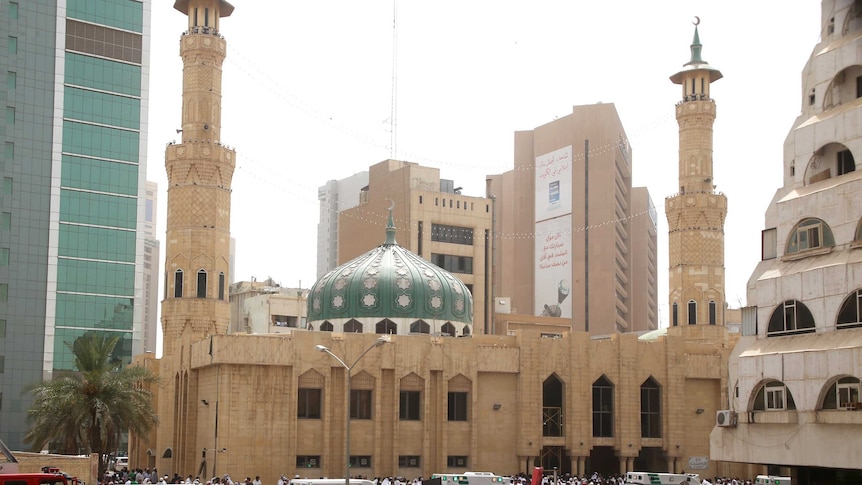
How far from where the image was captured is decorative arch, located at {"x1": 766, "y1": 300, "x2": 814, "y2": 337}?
25.4 meters

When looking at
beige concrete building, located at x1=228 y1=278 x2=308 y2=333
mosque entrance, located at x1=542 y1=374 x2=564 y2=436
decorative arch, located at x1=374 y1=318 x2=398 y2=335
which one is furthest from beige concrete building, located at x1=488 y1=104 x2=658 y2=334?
decorative arch, located at x1=374 y1=318 x2=398 y2=335

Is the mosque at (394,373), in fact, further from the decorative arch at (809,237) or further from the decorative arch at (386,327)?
the decorative arch at (809,237)

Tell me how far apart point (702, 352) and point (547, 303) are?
1781 inches

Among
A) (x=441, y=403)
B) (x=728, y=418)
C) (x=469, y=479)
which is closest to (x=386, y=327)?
(x=441, y=403)

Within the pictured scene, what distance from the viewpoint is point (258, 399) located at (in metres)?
41.2

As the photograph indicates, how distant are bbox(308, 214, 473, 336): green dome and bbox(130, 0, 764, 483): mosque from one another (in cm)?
8

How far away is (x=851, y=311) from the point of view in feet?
79.1

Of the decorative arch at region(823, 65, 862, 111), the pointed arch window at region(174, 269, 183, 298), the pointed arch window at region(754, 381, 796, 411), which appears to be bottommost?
the pointed arch window at region(754, 381, 796, 411)

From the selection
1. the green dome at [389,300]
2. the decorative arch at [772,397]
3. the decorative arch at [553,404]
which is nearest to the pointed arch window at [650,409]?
the decorative arch at [553,404]

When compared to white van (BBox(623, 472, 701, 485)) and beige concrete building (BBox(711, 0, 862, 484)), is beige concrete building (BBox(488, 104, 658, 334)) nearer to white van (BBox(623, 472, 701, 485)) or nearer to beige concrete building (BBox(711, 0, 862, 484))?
white van (BBox(623, 472, 701, 485))

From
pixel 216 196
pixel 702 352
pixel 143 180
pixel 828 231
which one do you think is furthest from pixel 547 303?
pixel 828 231

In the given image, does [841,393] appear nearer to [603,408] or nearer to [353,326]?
[603,408]

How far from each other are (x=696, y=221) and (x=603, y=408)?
10.8 m

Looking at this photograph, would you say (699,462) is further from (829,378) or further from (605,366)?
(829,378)
